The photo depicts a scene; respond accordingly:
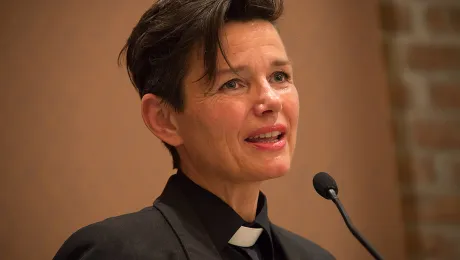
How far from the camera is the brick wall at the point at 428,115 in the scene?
206 centimetres

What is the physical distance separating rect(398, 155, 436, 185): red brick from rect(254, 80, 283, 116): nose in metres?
0.84

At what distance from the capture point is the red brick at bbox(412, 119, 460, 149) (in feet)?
6.77

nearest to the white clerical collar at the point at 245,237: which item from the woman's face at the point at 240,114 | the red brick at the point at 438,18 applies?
the woman's face at the point at 240,114

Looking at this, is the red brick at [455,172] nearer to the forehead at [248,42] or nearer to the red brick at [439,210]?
the red brick at [439,210]

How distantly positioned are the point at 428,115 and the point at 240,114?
92 cm

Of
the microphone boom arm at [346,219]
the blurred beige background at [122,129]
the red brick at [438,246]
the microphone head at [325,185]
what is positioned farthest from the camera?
the red brick at [438,246]

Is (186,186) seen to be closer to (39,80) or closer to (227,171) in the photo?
(227,171)

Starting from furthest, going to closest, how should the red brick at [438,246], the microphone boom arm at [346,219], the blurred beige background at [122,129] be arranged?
the red brick at [438,246]
the blurred beige background at [122,129]
the microphone boom arm at [346,219]

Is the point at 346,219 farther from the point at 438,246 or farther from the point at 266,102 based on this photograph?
the point at 438,246

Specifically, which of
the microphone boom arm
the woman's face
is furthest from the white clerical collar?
the microphone boom arm

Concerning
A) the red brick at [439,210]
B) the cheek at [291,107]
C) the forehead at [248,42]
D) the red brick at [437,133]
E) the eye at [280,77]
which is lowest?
the red brick at [439,210]

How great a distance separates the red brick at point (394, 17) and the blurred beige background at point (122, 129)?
0.04 feet

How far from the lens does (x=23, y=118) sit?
1.73 meters

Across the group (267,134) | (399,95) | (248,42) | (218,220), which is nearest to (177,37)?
(248,42)
